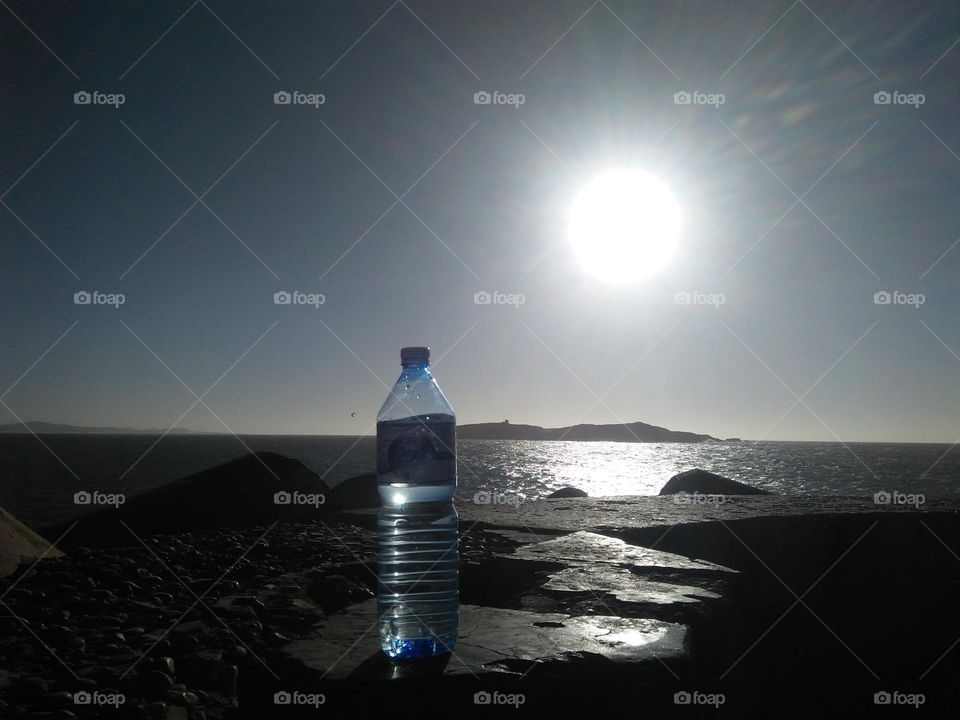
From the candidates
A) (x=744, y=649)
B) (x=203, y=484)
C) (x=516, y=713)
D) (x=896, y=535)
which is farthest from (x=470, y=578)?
(x=203, y=484)

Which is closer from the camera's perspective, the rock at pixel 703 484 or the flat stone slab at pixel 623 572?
the flat stone slab at pixel 623 572

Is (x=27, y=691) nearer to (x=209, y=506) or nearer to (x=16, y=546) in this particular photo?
(x=16, y=546)

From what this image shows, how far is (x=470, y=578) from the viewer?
4.21 meters

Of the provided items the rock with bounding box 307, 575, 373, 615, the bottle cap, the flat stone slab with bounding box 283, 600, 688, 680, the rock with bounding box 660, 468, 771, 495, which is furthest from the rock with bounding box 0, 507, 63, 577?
the rock with bounding box 660, 468, 771, 495

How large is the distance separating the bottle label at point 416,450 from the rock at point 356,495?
7.93m

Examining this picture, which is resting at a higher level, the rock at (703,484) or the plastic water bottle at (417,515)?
the rock at (703,484)

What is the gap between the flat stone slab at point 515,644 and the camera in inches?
85.6

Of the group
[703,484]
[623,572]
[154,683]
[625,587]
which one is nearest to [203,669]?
[154,683]

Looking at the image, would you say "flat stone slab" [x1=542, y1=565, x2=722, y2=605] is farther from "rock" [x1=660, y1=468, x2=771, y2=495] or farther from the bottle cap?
"rock" [x1=660, y1=468, x2=771, y2=495]

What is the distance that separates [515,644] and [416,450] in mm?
866

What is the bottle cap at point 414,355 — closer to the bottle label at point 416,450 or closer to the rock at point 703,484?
the bottle label at point 416,450

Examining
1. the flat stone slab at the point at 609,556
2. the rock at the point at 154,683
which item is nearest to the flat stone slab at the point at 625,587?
the flat stone slab at the point at 609,556

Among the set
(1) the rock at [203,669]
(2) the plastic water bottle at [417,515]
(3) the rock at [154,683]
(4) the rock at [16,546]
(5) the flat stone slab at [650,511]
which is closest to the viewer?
(2) the plastic water bottle at [417,515]

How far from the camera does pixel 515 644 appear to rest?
240 cm
